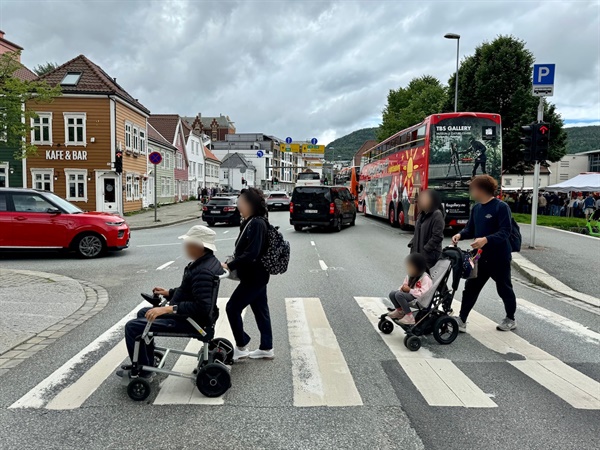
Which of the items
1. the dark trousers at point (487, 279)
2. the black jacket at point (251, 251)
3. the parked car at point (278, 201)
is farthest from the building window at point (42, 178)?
the dark trousers at point (487, 279)

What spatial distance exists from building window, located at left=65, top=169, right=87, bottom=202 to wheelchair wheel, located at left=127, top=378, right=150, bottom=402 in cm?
3040

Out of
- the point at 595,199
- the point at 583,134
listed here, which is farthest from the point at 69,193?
the point at 583,134

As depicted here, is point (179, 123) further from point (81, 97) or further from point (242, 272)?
point (242, 272)

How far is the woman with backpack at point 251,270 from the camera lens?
4.66m

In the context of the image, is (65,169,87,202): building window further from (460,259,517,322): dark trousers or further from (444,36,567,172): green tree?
(460,259,517,322): dark trousers

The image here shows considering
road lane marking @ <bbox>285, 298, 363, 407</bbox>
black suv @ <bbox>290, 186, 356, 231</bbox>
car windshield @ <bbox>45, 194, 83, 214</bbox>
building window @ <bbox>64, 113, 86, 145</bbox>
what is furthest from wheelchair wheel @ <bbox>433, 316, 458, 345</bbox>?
building window @ <bbox>64, 113, 86, 145</bbox>

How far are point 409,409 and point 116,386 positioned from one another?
8.18ft

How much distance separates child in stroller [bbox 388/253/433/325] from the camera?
5.53 m

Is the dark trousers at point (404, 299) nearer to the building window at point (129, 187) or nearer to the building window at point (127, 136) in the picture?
the building window at point (129, 187)

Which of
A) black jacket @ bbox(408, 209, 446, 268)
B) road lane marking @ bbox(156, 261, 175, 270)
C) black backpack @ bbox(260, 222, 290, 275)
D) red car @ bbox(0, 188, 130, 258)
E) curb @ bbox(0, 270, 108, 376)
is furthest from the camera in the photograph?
red car @ bbox(0, 188, 130, 258)

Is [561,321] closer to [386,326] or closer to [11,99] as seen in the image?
[386,326]

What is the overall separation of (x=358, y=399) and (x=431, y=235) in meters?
2.44

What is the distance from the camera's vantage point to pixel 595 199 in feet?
102

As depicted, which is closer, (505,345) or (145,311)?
(145,311)
